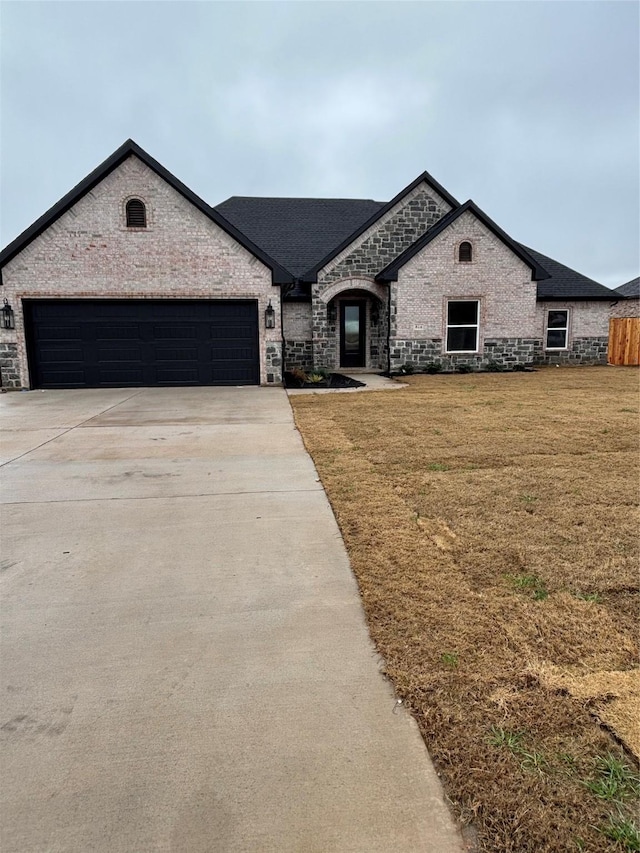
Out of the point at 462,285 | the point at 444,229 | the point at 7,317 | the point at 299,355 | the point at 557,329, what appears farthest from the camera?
the point at 557,329

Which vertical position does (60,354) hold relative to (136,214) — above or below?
below

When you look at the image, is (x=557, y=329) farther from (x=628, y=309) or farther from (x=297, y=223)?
(x=297, y=223)

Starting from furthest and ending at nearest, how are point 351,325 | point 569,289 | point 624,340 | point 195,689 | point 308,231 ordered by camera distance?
point 624,340, point 308,231, point 569,289, point 351,325, point 195,689

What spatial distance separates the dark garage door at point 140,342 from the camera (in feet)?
48.1

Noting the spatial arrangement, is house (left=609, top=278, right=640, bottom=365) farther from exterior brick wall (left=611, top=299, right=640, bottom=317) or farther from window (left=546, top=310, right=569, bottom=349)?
window (left=546, top=310, right=569, bottom=349)

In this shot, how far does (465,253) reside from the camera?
17.7 metres

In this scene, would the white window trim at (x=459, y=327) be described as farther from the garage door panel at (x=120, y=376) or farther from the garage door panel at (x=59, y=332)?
the garage door panel at (x=59, y=332)

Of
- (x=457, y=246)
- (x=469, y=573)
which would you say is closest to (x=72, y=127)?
(x=457, y=246)

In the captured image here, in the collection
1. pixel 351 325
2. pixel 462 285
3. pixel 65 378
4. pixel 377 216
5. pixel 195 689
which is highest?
pixel 377 216

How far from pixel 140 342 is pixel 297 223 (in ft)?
33.3

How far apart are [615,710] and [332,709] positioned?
1.17 meters

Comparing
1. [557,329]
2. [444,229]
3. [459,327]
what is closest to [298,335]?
[459,327]

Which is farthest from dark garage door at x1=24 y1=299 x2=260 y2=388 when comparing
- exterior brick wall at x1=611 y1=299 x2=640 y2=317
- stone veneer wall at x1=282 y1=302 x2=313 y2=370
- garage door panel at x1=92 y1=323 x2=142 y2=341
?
exterior brick wall at x1=611 y1=299 x2=640 y2=317

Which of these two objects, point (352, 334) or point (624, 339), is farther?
point (624, 339)
